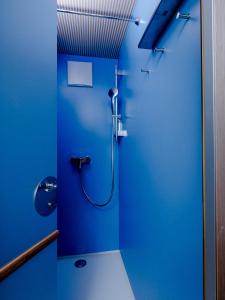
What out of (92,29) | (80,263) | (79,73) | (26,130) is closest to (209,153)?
(26,130)

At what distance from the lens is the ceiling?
4.59ft

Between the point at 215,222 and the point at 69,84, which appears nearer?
→ the point at 215,222

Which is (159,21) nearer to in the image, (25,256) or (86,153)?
(25,256)

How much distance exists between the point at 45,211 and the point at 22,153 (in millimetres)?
286

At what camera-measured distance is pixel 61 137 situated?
2039 mm

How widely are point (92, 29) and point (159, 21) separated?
111 centimetres

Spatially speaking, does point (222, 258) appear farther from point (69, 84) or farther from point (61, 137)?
point (69, 84)

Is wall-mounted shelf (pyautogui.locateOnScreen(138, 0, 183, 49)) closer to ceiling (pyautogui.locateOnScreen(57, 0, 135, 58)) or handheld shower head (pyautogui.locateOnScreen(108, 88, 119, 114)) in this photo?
ceiling (pyautogui.locateOnScreen(57, 0, 135, 58))

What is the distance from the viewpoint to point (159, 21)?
2.62 feet

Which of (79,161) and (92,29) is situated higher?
(92,29)

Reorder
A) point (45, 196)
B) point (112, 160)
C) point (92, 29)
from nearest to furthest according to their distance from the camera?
1. point (45, 196)
2. point (92, 29)
3. point (112, 160)

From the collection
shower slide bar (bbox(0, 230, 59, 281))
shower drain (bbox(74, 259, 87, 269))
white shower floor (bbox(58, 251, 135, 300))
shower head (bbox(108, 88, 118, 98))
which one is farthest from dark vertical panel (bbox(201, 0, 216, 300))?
shower drain (bbox(74, 259, 87, 269))

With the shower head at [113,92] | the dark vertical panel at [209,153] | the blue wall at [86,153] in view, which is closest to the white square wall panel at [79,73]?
the blue wall at [86,153]

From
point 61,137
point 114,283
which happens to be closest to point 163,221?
point 114,283
